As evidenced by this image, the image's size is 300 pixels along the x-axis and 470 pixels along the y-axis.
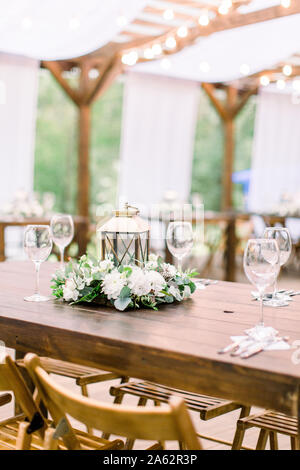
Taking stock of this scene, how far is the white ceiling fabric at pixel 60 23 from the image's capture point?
221 inches

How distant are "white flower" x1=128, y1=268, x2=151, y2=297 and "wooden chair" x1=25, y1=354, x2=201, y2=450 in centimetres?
57

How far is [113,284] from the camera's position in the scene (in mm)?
2088

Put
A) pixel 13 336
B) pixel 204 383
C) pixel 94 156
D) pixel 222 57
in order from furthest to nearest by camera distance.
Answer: pixel 94 156 → pixel 222 57 → pixel 13 336 → pixel 204 383

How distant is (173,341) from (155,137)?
7.69 metres

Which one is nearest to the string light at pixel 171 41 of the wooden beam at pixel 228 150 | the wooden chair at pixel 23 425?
the wooden beam at pixel 228 150

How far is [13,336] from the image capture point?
6.51 ft

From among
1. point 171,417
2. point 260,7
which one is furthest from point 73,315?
point 260,7

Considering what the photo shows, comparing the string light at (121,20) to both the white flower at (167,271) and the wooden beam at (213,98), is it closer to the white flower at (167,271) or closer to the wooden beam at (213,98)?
the white flower at (167,271)

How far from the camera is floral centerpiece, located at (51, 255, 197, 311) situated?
2.09 m

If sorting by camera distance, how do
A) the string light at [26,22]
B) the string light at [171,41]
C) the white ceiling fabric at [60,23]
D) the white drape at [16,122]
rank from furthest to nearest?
the white drape at [16,122], the string light at [171,41], the string light at [26,22], the white ceiling fabric at [60,23]

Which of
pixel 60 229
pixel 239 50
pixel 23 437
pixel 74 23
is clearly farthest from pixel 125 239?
pixel 239 50

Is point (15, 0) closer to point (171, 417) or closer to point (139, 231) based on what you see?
point (139, 231)

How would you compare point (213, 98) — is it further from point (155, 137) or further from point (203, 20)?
point (203, 20)

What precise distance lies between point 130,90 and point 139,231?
23.3 feet
